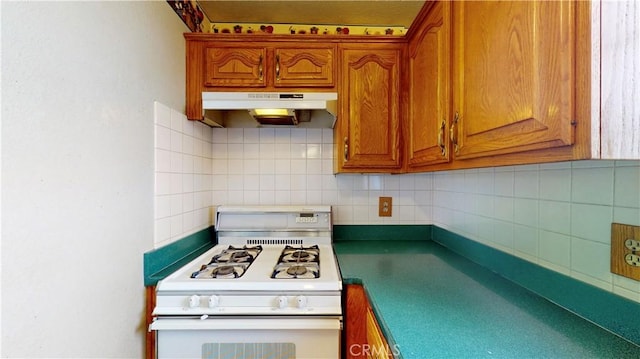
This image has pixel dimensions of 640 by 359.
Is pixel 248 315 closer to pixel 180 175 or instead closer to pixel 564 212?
pixel 180 175

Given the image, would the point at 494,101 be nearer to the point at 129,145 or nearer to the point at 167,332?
the point at 129,145

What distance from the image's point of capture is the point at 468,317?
851mm

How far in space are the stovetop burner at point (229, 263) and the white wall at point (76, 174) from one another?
0.88 ft

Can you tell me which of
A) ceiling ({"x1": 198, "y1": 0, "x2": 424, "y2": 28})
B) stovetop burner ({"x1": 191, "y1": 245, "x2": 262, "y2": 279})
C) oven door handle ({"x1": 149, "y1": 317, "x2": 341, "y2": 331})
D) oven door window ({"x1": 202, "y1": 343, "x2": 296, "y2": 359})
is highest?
ceiling ({"x1": 198, "y1": 0, "x2": 424, "y2": 28})

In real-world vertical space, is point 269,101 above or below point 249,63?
below

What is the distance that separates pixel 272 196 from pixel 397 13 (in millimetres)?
1424

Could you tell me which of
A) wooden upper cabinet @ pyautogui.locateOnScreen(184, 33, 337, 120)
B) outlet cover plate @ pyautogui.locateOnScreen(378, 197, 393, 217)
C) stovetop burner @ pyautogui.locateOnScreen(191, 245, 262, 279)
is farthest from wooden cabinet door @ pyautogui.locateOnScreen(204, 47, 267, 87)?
outlet cover plate @ pyautogui.locateOnScreen(378, 197, 393, 217)

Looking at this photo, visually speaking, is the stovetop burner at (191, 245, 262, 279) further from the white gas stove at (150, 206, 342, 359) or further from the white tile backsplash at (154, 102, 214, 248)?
the white tile backsplash at (154, 102, 214, 248)

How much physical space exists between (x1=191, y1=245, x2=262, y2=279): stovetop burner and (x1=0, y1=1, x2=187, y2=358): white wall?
0.27 meters

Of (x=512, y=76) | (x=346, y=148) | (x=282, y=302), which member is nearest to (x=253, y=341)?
(x=282, y=302)

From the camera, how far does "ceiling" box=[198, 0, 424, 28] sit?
5.43ft

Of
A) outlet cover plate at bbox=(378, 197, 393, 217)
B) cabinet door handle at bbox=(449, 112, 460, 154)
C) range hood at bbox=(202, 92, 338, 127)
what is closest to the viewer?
cabinet door handle at bbox=(449, 112, 460, 154)

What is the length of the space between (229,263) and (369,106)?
1145 millimetres

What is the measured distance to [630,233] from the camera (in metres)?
0.71
